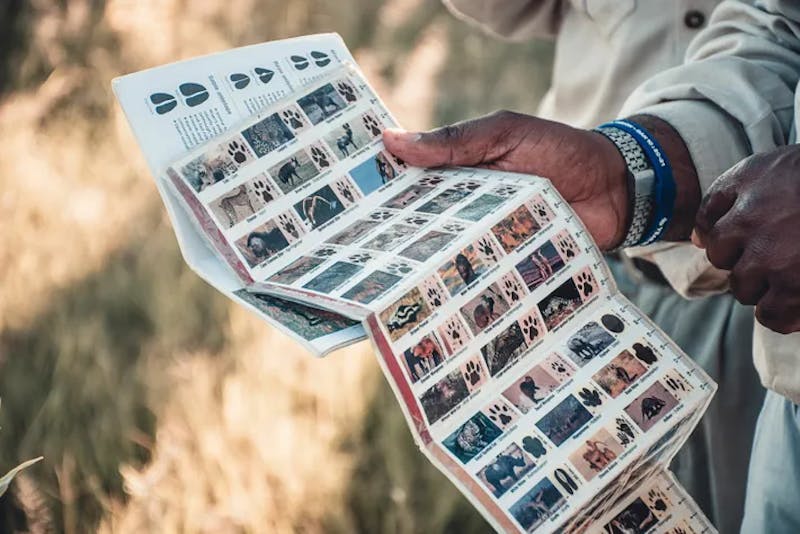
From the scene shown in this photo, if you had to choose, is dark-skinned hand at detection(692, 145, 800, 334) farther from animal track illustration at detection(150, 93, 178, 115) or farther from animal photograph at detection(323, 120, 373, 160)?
animal track illustration at detection(150, 93, 178, 115)

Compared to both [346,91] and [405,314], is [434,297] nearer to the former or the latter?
[405,314]

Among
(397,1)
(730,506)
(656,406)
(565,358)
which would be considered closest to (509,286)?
(565,358)

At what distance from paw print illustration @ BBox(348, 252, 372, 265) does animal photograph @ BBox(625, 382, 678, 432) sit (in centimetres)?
35

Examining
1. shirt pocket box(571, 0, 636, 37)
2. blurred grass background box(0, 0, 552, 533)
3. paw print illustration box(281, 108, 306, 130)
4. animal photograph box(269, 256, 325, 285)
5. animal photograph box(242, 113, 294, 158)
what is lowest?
blurred grass background box(0, 0, 552, 533)

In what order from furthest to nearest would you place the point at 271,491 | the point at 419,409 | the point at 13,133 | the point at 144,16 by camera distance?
the point at 144,16 < the point at 13,133 < the point at 271,491 < the point at 419,409

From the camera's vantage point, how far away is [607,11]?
170cm

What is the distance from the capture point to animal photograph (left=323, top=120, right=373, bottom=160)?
135cm

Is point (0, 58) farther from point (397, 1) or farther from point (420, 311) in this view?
point (420, 311)

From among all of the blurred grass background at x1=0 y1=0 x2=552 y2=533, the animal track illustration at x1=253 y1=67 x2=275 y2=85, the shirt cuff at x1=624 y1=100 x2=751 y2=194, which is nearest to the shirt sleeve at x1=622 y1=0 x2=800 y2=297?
the shirt cuff at x1=624 y1=100 x2=751 y2=194

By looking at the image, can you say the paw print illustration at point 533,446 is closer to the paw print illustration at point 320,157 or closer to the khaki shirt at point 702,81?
the khaki shirt at point 702,81

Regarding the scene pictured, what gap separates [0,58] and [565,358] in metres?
2.16

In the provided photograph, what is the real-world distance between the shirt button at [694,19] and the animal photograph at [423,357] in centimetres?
86

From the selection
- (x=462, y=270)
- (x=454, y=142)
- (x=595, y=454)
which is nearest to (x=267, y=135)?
(x=454, y=142)

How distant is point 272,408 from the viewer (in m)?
1.91
